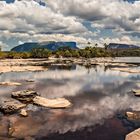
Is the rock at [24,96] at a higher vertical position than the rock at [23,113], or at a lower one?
higher

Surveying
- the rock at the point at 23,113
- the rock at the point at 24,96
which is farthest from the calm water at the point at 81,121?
the rock at the point at 24,96

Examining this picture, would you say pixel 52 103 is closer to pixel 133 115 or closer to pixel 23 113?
pixel 23 113

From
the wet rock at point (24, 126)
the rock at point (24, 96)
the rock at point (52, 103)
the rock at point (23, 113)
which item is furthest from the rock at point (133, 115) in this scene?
the rock at point (24, 96)

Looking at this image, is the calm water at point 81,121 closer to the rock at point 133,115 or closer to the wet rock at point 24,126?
the wet rock at point 24,126

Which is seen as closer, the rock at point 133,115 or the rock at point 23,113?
the rock at point 133,115

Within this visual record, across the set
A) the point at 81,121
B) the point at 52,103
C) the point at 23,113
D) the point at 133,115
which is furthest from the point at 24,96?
the point at 133,115

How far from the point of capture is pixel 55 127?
3219cm

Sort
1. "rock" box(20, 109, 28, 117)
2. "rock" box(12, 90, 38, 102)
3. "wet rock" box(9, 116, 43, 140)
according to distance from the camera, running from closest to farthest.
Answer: "wet rock" box(9, 116, 43, 140), "rock" box(20, 109, 28, 117), "rock" box(12, 90, 38, 102)

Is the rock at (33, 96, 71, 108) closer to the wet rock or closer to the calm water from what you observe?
the calm water

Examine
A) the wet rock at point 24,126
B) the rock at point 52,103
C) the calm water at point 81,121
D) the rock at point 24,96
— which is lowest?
the calm water at point 81,121

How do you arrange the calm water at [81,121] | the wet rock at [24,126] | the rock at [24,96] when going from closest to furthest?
the wet rock at [24,126], the calm water at [81,121], the rock at [24,96]

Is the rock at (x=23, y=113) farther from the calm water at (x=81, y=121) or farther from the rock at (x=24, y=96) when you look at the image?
the rock at (x=24, y=96)

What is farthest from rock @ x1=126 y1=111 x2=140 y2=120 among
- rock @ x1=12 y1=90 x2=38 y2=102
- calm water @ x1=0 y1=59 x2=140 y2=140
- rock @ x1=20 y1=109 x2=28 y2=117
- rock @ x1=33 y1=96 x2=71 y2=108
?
rock @ x1=12 y1=90 x2=38 y2=102

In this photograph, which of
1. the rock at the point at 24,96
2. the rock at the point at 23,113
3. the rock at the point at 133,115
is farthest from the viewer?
the rock at the point at 24,96
